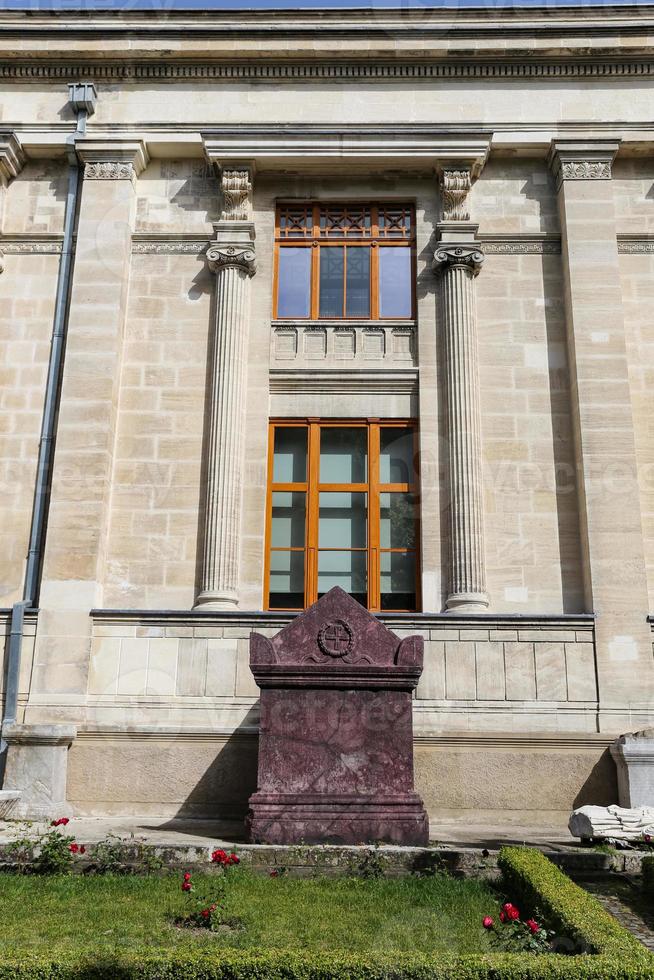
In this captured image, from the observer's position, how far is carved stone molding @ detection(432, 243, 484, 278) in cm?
1623

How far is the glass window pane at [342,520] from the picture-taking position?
15.7 meters

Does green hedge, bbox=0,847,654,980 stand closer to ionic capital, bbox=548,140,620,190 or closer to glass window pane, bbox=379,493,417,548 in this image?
glass window pane, bbox=379,493,417,548

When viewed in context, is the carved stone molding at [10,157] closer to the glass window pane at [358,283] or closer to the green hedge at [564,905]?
the glass window pane at [358,283]

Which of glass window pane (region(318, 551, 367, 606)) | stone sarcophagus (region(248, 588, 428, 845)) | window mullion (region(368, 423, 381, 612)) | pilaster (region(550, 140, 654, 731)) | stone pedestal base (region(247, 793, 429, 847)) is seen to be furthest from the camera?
glass window pane (region(318, 551, 367, 606))

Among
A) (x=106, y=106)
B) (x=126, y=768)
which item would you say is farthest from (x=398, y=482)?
(x=106, y=106)

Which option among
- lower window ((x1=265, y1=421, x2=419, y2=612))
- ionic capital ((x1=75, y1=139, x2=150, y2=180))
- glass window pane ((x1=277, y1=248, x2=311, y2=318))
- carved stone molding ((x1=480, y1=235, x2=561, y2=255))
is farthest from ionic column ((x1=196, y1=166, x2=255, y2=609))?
carved stone molding ((x1=480, y1=235, x2=561, y2=255))

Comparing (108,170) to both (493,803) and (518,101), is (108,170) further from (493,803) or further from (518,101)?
(493,803)

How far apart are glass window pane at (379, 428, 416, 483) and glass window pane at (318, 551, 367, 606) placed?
1.48 m

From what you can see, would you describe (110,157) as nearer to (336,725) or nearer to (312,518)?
(312,518)

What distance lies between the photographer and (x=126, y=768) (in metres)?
13.5

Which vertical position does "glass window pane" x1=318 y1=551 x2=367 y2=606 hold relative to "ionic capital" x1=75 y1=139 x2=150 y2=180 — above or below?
below

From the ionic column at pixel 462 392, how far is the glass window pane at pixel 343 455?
1593 millimetres

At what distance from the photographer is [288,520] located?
51.9ft

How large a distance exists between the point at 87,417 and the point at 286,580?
4.42m
